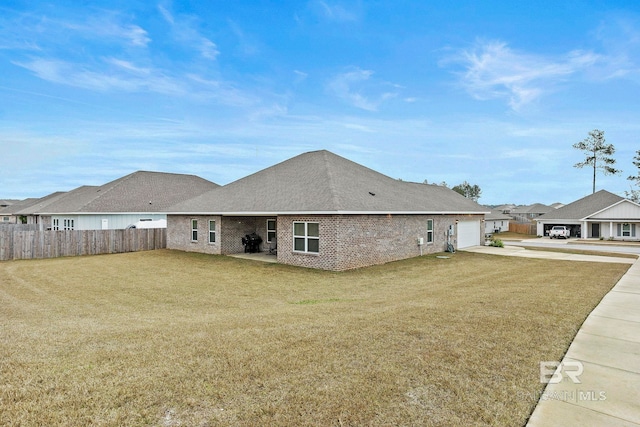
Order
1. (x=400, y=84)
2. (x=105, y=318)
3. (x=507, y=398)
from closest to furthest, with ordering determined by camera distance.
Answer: (x=507, y=398)
(x=105, y=318)
(x=400, y=84)

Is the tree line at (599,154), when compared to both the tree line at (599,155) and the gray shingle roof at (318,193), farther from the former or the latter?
the gray shingle roof at (318,193)

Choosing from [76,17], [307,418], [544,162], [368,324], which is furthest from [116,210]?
[544,162]

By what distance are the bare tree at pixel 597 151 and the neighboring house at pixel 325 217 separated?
1752 inches

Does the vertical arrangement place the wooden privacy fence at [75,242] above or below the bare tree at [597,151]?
below

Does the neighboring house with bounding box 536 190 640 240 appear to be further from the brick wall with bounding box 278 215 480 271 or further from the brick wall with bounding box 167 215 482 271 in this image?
the brick wall with bounding box 278 215 480 271

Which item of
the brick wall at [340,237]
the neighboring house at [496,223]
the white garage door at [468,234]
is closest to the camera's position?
the brick wall at [340,237]

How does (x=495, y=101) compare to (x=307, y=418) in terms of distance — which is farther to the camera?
(x=495, y=101)

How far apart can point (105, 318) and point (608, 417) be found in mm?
8616

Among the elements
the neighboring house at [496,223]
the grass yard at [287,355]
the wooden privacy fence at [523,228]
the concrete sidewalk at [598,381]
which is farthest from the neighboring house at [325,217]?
the neighboring house at [496,223]

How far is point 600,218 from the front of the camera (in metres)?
39.7

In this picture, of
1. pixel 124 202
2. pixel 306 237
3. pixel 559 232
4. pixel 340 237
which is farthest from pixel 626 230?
pixel 124 202

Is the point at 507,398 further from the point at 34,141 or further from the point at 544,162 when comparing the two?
the point at 544,162

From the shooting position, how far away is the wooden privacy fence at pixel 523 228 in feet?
167

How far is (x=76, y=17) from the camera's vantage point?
14688mm
